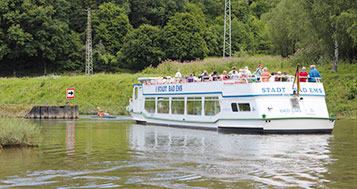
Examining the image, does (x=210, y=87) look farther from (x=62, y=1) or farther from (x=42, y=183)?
(x=62, y=1)

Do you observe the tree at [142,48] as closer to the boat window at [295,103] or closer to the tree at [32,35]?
the tree at [32,35]

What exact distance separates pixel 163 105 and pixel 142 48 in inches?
1828

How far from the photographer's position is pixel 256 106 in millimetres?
26906

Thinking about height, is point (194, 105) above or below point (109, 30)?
below

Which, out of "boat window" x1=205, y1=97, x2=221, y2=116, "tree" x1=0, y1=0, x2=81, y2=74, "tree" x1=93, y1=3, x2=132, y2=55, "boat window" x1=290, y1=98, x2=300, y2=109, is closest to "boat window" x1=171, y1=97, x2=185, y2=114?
"boat window" x1=205, y1=97, x2=221, y2=116

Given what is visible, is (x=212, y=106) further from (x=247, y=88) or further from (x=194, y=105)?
(x=247, y=88)

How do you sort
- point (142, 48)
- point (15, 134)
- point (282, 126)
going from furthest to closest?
point (142, 48)
point (282, 126)
point (15, 134)

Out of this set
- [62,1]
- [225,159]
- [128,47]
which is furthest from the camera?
[62,1]

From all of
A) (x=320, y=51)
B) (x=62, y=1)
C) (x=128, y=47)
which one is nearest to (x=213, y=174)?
(x=320, y=51)

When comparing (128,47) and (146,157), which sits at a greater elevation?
(128,47)

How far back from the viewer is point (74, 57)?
85.4 metres

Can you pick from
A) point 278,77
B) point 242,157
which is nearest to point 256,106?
point 278,77

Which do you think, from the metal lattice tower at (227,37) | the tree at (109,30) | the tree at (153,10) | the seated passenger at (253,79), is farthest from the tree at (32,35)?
the seated passenger at (253,79)

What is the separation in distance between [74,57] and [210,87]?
2289 inches
